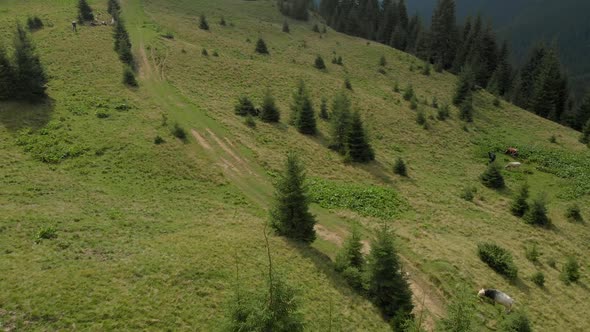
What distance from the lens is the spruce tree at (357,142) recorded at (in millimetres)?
45844

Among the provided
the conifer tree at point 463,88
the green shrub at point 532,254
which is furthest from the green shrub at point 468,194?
the conifer tree at point 463,88

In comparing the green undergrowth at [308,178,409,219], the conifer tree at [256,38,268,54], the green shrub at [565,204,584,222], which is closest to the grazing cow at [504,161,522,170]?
the green shrub at [565,204,584,222]

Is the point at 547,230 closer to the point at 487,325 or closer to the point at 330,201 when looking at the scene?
the point at 487,325

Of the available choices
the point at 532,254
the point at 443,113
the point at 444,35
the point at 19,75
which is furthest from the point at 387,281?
the point at 444,35

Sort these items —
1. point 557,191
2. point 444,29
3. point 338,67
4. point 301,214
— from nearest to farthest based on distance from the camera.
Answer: point 301,214
point 557,191
point 338,67
point 444,29

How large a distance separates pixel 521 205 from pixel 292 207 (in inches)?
1181

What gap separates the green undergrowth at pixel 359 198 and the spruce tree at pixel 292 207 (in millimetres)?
7476

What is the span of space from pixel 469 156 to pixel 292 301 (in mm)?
51440

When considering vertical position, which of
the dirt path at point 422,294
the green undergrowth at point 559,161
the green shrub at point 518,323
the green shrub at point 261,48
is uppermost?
the green shrub at point 261,48

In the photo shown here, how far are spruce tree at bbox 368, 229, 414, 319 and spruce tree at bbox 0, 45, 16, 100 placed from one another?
46.8 metres

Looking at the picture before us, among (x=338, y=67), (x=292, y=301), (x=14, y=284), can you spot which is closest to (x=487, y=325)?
(x=292, y=301)

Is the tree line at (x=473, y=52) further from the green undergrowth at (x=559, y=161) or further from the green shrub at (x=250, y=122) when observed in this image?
the green shrub at (x=250, y=122)

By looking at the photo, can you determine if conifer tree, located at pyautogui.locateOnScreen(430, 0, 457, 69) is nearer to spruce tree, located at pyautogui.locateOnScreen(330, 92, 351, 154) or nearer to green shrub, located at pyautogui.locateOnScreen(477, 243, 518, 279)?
spruce tree, located at pyautogui.locateOnScreen(330, 92, 351, 154)

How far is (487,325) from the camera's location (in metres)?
24.3
